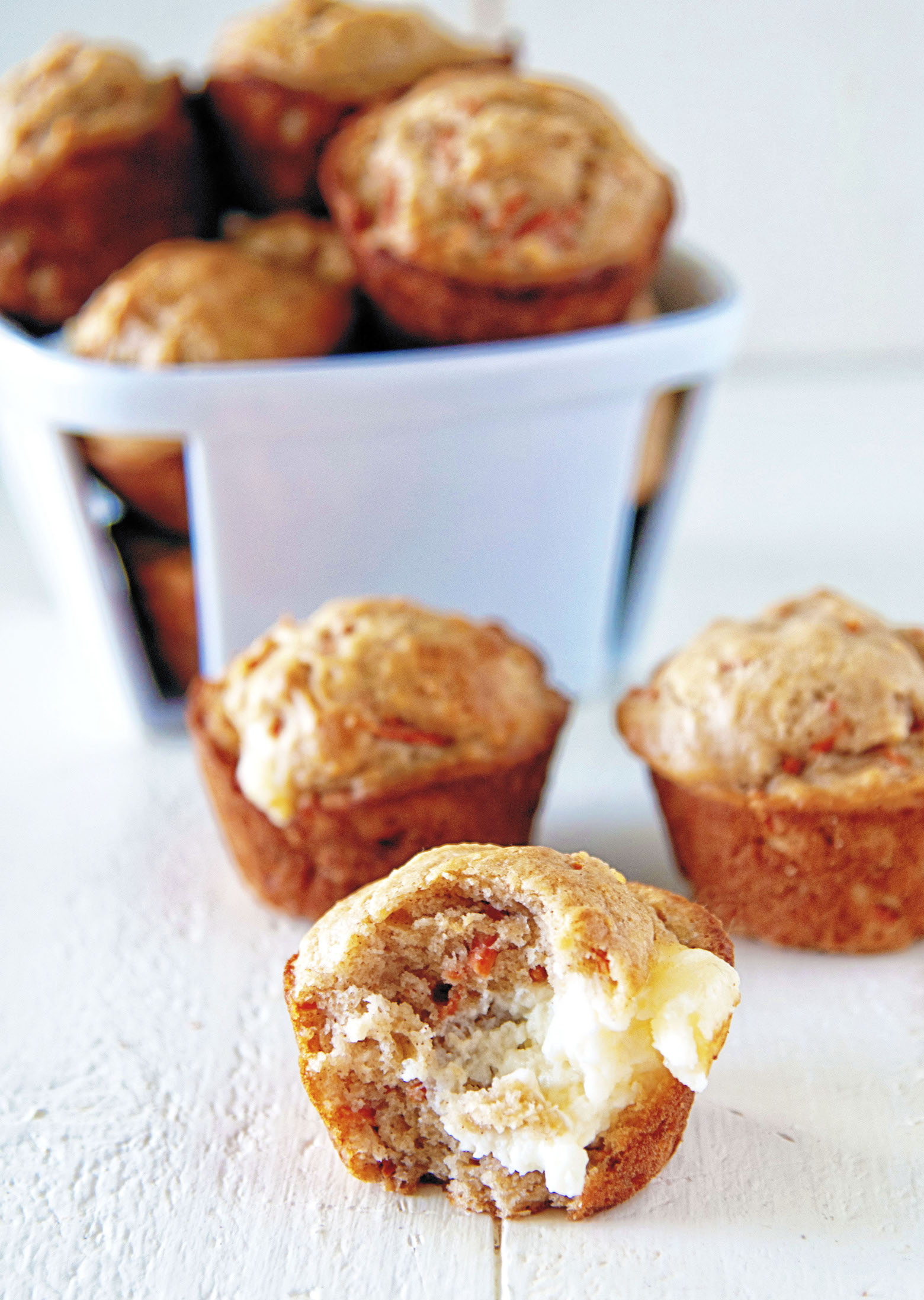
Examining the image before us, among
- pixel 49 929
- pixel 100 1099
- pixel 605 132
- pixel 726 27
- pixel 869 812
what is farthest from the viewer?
pixel 726 27

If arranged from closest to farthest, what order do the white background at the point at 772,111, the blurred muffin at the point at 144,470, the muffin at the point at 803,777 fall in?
the muffin at the point at 803,777
the blurred muffin at the point at 144,470
the white background at the point at 772,111

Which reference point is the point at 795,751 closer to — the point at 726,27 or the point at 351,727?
the point at 351,727

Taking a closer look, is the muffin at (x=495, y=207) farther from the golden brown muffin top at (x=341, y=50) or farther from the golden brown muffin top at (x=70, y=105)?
the golden brown muffin top at (x=70, y=105)

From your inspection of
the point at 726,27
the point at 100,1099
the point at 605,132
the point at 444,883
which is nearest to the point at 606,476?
the point at 605,132

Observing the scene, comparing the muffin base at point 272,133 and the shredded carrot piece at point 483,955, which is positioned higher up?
the muffin base at point 272,133

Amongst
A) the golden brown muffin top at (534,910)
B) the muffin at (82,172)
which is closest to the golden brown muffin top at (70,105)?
the muffin at (82,172)

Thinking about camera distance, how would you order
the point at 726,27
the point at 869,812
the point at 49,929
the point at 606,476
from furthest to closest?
the point at 726,27 → the point at 606,476 → the point at 49,929 → the point at 869,812
